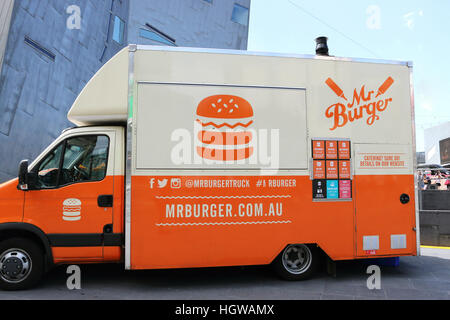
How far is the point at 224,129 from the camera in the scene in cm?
479

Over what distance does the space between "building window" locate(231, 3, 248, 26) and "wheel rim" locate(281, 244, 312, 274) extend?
22.1 meters

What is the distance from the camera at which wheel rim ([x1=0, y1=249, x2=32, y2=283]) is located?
14.9 ft

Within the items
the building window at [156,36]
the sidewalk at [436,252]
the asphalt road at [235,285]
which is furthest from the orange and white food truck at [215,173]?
the building window at [156,36]

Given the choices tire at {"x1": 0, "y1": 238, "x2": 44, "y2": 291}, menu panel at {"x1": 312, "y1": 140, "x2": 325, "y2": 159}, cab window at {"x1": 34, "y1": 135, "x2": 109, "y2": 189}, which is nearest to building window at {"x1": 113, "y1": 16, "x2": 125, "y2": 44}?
cab window at {"x1": 34, "y1": 135, "x2": 109, "y2": 189}

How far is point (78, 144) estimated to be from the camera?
481 cm

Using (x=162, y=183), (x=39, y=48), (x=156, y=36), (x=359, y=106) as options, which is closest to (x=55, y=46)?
(x=39, y=48)

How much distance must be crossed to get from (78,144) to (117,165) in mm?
661

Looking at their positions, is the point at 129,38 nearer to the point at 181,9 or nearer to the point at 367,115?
the point at 181,9

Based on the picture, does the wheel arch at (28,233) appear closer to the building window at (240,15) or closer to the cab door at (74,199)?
the cab door at (74,199)

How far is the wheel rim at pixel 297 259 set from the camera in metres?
→ 5.04

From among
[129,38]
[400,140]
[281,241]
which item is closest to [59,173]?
[281,241]

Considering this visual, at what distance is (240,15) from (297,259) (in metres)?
22.7

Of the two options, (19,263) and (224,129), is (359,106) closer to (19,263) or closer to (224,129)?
(224,129)

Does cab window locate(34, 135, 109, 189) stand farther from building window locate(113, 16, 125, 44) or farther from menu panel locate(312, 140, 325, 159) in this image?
building window locate(113, 16, 125, 44)
